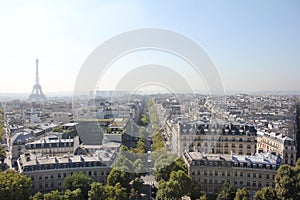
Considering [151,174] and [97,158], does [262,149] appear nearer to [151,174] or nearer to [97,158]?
[151,174]

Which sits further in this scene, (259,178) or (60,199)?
(259,178)

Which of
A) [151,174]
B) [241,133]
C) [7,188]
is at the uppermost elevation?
[241,133]

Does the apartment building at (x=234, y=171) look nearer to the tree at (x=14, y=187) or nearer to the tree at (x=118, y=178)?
the tree at (x=118, y=178)

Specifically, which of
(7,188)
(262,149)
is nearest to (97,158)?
(7,188)

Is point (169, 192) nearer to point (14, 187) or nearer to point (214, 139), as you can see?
point (14, 187)

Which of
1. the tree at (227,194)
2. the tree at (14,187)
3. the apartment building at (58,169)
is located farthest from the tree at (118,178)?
the tree at (227,194)

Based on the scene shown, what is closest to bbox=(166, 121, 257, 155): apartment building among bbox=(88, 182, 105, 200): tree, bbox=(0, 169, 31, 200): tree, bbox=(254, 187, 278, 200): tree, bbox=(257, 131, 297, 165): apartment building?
bbox=(257, 131, 297, 165): apartment building
